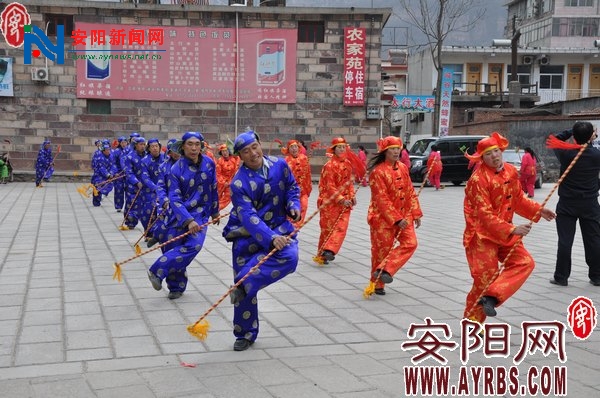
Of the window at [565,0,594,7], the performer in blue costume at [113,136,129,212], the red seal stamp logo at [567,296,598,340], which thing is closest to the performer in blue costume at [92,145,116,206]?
the performer in blue costume at [113,136,129,212]

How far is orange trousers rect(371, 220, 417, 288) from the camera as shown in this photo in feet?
21.7

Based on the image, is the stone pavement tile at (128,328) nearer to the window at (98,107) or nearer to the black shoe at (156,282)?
the black shoe at (156,282)

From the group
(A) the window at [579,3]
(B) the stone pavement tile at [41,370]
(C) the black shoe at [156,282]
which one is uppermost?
(A) the window at [579,3]

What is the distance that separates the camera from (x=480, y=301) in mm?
5086

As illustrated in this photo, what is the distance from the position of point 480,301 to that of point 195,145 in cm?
309

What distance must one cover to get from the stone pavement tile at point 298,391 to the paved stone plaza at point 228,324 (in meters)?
0.02

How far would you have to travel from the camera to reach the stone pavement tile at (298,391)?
3928 mm

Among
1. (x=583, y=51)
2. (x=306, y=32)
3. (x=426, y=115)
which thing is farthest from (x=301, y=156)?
(x=583, y=51)

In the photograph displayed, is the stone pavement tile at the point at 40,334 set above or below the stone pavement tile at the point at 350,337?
Result: below

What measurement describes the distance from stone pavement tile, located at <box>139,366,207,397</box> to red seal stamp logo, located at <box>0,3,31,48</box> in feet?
69.9

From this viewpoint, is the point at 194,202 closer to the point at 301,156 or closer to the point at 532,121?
the point at 301,156

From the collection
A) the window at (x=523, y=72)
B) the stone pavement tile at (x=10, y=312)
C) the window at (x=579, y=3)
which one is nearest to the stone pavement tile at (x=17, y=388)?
the stone pavement tile at (x=10, y=312)

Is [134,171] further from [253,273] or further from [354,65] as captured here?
[354,65]

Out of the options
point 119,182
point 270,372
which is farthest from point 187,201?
point 119,182
